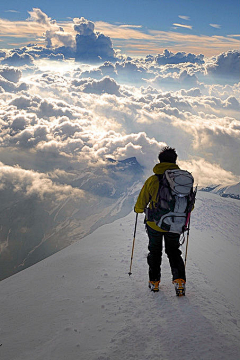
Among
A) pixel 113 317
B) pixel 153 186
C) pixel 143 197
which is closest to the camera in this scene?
pixel 113 317

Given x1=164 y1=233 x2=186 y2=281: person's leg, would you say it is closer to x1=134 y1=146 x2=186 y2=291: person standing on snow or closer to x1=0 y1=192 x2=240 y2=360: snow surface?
x1=134 y1=146 x2=186 y2=291: person standing on snow

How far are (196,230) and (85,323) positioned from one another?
43.0 ft

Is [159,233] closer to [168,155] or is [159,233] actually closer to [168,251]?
[168,251]

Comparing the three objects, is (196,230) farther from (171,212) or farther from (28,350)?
(28,350)

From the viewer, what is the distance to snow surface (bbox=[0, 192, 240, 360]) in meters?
3.82

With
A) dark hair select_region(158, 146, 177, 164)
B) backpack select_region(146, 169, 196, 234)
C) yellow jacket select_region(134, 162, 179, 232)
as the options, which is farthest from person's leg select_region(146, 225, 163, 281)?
dark hair select_region(158, 146, 177, 164)

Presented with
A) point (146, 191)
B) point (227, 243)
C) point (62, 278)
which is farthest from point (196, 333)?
point (227, 243)

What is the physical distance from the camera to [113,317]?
15.6 ft

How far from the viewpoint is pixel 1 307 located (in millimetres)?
6621

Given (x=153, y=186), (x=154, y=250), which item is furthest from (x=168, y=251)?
(x=153, y=186)

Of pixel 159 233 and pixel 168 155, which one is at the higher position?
pixel 168 155

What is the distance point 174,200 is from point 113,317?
281 centimetres

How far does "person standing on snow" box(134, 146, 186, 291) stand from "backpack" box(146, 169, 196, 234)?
180 mm

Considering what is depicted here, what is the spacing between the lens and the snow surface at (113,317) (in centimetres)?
382
